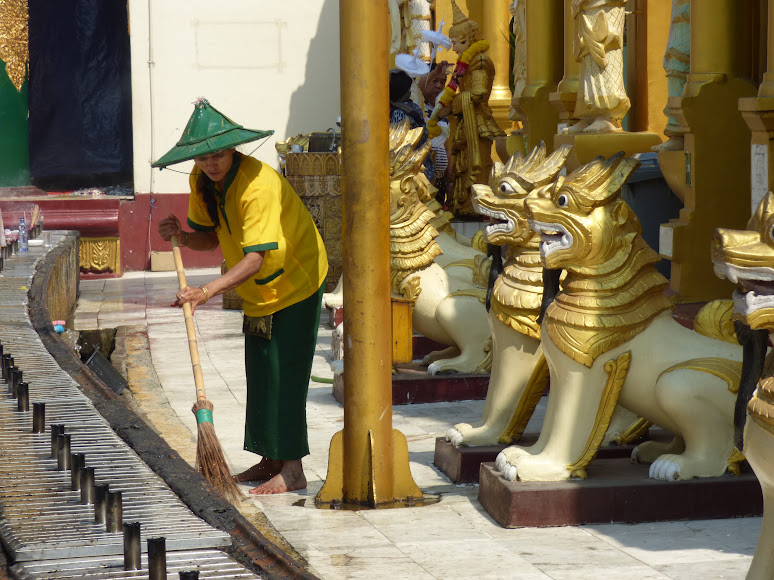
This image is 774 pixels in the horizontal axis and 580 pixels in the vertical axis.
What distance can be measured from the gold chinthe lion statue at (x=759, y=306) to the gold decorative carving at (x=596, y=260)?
51.9 inches

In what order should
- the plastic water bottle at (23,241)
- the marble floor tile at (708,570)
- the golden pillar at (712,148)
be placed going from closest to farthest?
the marble floor tile at (708,570) < the golden pillar at (712,148) < the plastic water bottle at (23,241)

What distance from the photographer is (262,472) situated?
16.6 ft

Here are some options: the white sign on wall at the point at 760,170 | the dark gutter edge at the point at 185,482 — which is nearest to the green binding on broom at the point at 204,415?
the dark gutter edge at the point at 185,482

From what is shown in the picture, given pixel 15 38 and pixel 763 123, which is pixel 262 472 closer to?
pixel 763 123

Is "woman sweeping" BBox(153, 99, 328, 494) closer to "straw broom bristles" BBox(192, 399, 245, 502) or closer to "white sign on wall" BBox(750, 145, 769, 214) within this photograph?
"straw broom bristles" BBox(192, 399, 245, 502)

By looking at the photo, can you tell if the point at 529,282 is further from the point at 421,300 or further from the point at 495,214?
the point at 421,300

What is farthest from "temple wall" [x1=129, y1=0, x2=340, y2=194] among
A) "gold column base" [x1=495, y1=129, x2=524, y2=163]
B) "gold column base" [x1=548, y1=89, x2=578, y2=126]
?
"gold column base" [x1=548, y1=89, x2=578, y2=126]

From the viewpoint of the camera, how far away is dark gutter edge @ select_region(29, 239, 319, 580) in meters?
2.57

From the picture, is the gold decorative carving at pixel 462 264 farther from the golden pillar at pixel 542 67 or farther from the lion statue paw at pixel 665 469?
the lion statue paw at pixel 665 469

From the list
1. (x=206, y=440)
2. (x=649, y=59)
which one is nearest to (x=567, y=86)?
(x=649, y=59)

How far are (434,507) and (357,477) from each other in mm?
316

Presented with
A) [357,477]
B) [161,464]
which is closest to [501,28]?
[357,477]

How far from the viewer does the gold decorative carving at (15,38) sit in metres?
13.9

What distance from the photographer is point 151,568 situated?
2.29m
